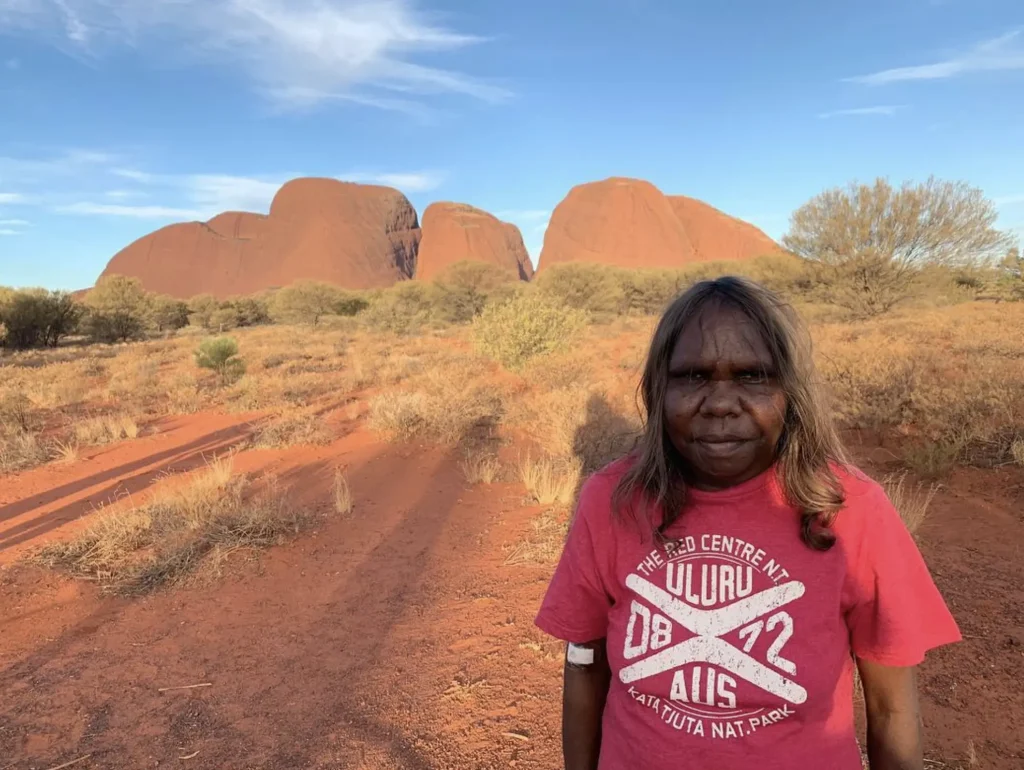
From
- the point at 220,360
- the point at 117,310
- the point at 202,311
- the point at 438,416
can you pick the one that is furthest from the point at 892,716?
the point at 202,311

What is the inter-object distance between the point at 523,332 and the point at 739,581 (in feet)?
36.1

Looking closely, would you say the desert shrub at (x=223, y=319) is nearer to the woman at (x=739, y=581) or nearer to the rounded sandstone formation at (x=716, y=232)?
the woman at (x=739, y=581)

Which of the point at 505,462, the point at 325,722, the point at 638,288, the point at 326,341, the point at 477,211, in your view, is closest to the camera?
the point at 325,722

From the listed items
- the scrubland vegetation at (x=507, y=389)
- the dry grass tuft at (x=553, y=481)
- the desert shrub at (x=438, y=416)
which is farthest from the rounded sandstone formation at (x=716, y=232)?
the dry grass tuft at (x=553, y=481)

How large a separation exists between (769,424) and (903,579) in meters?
0.33

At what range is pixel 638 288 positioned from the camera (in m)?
36.1

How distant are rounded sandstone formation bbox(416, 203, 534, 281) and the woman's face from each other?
265ft

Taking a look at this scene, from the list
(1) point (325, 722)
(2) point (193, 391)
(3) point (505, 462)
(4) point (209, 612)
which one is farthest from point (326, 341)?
(1) point (325, 722)

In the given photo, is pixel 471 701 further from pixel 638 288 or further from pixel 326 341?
pixel 638 288

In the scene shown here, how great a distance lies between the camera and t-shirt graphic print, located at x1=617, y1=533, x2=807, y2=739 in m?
1.00

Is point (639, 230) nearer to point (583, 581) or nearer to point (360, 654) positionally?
point (360, 654)

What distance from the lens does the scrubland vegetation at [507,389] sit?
4930 mm

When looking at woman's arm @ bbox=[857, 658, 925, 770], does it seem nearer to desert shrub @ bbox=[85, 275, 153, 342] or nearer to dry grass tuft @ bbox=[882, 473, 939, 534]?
dry grass tuft @ bbox=[882, 473, 939, 534]

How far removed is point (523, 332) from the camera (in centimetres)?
1194
